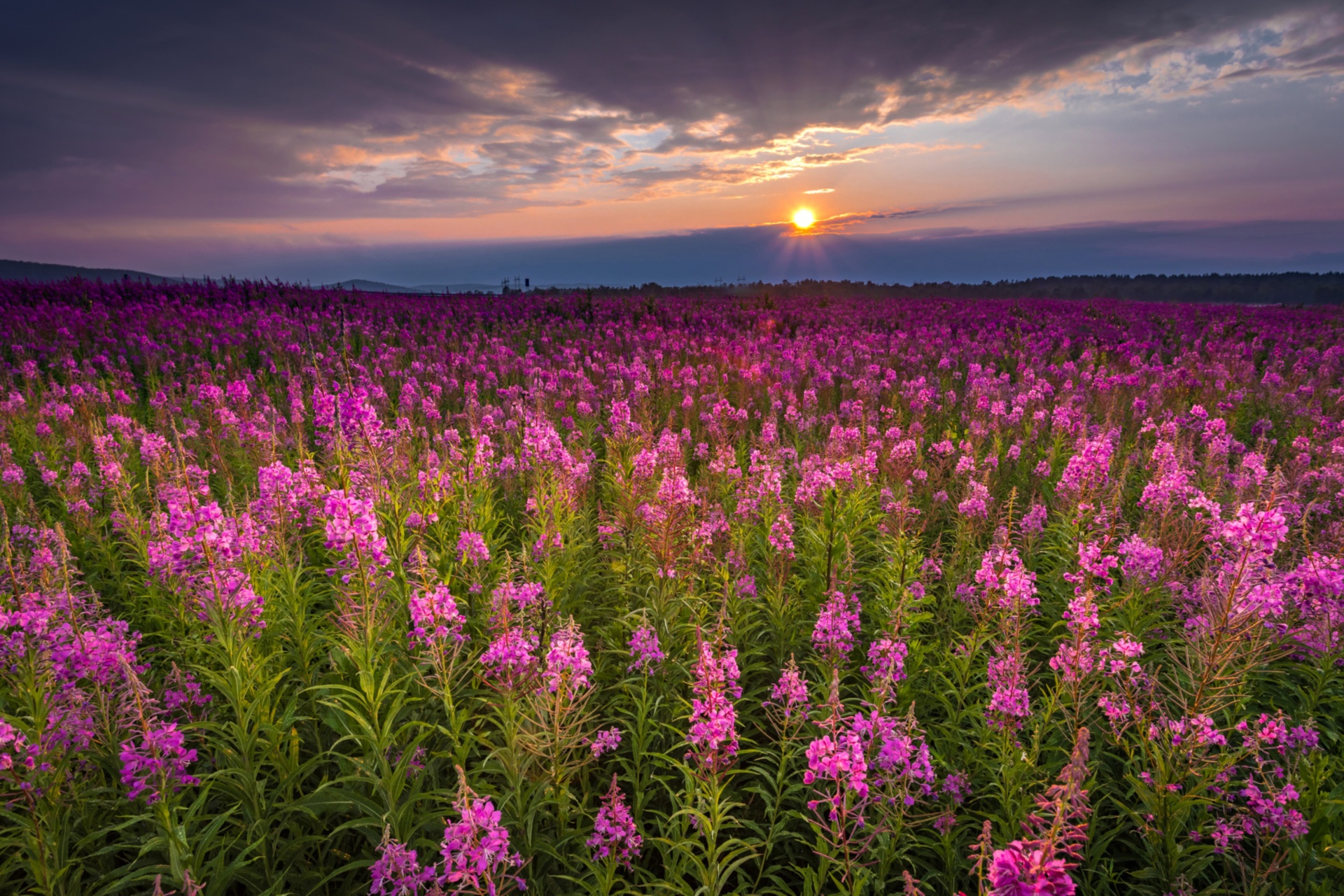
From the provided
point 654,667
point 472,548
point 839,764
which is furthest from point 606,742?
point 472,548

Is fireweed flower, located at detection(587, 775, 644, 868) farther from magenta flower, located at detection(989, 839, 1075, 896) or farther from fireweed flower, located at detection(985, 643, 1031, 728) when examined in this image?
fireweed flower, located at detection(985, 643, 1031, 728)

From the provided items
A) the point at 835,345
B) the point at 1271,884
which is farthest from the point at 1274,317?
the point at 1271,884

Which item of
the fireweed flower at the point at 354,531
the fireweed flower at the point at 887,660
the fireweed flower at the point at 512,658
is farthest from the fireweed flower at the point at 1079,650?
the fireweed flower at the point at 354,531

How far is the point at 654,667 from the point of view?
4039 millimetres

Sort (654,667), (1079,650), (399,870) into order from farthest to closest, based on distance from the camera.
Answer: (654,667) → (1079,650) → (399,870)

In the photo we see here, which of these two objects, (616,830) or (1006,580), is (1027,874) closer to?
(616,830)

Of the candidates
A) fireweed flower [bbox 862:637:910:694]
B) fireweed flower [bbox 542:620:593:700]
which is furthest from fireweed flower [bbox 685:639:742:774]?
fireweed flower [bbox 862:637:910:694]

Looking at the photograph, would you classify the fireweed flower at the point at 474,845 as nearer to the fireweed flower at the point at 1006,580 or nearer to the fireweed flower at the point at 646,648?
the fireweed flower at the point at 646,648

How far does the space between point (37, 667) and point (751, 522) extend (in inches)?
197

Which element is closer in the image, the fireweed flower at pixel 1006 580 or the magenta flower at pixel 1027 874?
the magenta flower at pixel 1027 874

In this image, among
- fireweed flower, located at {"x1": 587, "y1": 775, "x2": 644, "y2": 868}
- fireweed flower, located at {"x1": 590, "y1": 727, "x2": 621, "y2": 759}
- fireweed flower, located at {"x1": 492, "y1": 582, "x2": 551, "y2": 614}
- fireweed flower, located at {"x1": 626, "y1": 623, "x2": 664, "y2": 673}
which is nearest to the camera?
fireweed flower, located at {"x1": 587, "y1": 775, "x2": 644, "y2": 868}

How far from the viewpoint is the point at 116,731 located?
9.67 ft

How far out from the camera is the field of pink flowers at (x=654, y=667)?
8.92 ft

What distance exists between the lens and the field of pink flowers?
2719 mm
